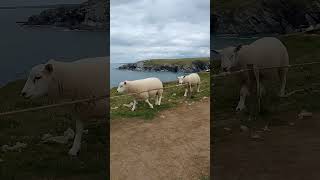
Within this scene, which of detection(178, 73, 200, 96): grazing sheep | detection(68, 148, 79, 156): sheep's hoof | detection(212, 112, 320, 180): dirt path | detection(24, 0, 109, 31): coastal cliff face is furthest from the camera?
detection(178, 73, 200, 96): grazing sheep

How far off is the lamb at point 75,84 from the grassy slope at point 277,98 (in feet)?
5.26

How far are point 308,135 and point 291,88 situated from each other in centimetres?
200

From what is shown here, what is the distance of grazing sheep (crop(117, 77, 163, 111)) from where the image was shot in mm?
5352

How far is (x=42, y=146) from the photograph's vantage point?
348 cm

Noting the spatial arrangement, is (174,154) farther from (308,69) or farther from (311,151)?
(308,69)

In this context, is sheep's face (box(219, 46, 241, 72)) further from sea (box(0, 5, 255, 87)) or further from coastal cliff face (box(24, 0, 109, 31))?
coastal cliff face (box(24, 0, 109, 31))

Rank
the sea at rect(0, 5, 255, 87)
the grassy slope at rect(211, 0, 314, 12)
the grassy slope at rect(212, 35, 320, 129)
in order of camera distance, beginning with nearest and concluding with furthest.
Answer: the sea at rect(0, 5, 255, 87), the grassy slope at rect(212, 35, 320, 129), the grassy slope at rect(211, 0, 314, 12)

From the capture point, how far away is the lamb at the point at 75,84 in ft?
10.3

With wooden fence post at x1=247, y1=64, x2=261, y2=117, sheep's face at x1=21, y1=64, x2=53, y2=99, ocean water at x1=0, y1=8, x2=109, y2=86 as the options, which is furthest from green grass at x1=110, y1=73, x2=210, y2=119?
sheep's face at x1=21, y1=64, x2=53, y2=99

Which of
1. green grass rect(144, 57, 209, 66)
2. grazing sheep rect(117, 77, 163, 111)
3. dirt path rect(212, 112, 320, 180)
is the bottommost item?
dirt path rect(212, 112, 320, 180)

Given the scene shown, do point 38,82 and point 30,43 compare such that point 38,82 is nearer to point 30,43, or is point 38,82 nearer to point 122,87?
point 30,43

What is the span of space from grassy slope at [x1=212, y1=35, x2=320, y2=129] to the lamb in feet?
5.26

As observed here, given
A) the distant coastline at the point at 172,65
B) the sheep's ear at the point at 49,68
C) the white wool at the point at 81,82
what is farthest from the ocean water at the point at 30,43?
the distant coastline at the point at 172,65

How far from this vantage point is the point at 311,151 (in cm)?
312
